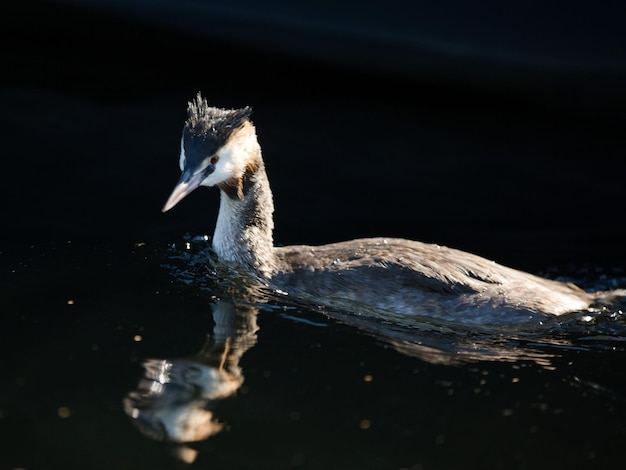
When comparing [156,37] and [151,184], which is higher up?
[156,37]

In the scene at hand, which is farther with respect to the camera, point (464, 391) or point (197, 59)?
point (197, 59)

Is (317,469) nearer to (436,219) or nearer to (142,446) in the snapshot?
(142,446)

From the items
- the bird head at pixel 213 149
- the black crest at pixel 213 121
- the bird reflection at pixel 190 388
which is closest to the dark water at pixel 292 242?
the bird reflection at pixel 190 388

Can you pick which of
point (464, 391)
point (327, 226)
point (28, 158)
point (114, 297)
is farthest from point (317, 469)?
point (28, 158)

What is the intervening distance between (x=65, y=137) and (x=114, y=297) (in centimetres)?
208

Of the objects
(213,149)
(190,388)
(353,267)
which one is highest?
(213,149)

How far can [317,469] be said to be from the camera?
350 cm

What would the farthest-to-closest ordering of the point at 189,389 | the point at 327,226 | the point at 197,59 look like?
the point at 197,59, the point at 327,226, the point at 189,389

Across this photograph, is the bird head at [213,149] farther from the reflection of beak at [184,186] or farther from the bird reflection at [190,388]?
the bird reflection at [190,388]

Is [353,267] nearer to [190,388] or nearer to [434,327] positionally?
[434,327]

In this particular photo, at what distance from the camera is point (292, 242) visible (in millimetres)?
6270

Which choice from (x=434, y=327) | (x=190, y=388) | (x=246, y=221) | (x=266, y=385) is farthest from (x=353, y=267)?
(x=190, y=388)

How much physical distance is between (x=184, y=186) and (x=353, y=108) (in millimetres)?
2042

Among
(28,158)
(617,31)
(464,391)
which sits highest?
(617,31)
